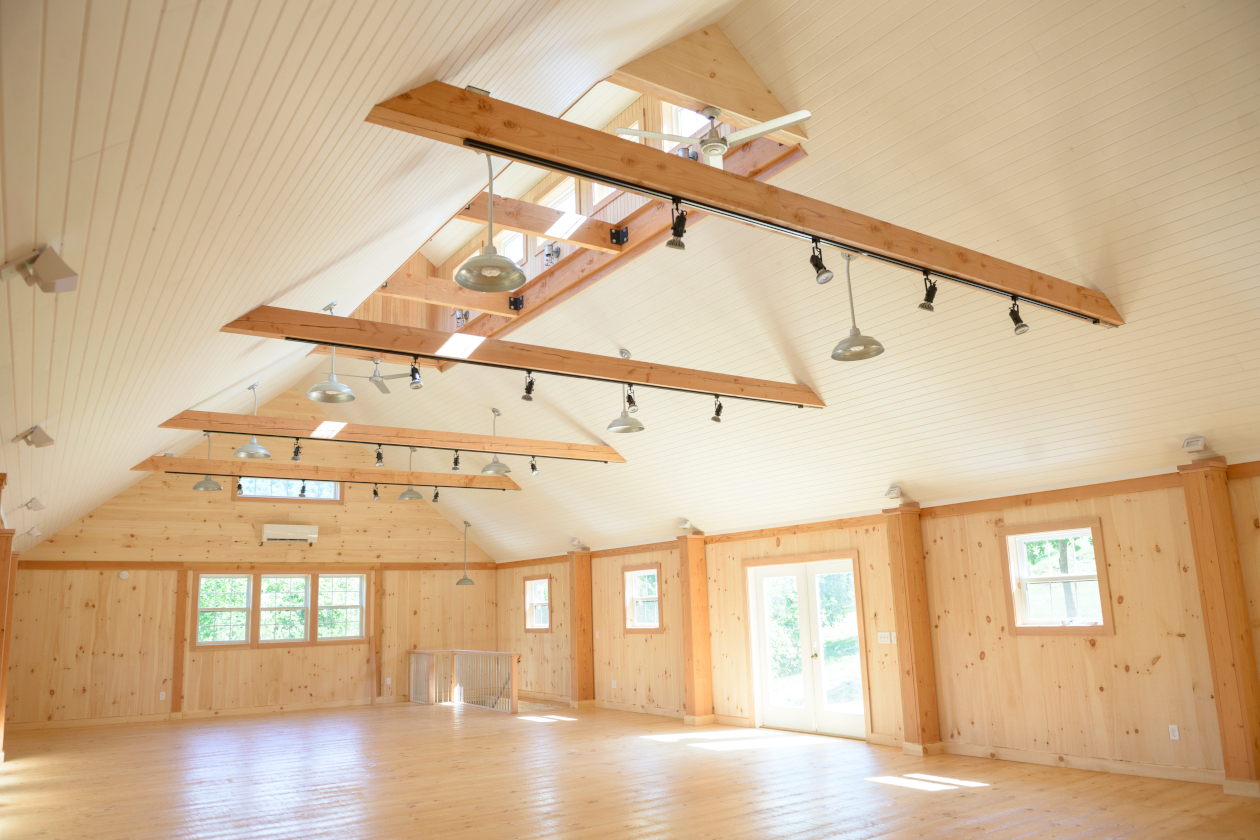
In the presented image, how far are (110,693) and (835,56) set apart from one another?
13.1 meters

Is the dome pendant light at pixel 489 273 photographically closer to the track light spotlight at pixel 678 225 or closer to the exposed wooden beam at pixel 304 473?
the track light spotlight at pixel 678 225

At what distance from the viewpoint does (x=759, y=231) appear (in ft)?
21.6

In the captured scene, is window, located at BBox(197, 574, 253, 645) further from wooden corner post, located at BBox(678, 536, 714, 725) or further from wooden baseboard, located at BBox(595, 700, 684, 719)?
wooden corner post, located at BBox(678, 536, 714, 725)

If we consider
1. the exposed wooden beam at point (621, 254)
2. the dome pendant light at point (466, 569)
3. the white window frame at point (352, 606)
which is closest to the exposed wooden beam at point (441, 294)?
the exposed wooden beam at point (621, 254)

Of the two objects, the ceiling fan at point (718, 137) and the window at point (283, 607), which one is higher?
the ceiling fan at point (718, 137)

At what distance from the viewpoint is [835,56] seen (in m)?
5.35

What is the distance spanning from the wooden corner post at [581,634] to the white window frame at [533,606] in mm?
908

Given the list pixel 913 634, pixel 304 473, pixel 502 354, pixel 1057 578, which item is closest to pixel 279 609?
pixel 304 473

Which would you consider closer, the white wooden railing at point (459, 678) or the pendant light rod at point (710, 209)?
the pendant light rod at point (710, 209)

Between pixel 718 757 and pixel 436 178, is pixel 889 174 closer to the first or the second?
pixel 436 178

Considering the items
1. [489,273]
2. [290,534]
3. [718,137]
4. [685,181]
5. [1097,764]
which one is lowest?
[1097,764]

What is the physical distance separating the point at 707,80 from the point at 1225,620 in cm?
549

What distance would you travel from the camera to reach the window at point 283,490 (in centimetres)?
1417

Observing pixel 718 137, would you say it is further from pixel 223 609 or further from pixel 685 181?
pixel 223 609
